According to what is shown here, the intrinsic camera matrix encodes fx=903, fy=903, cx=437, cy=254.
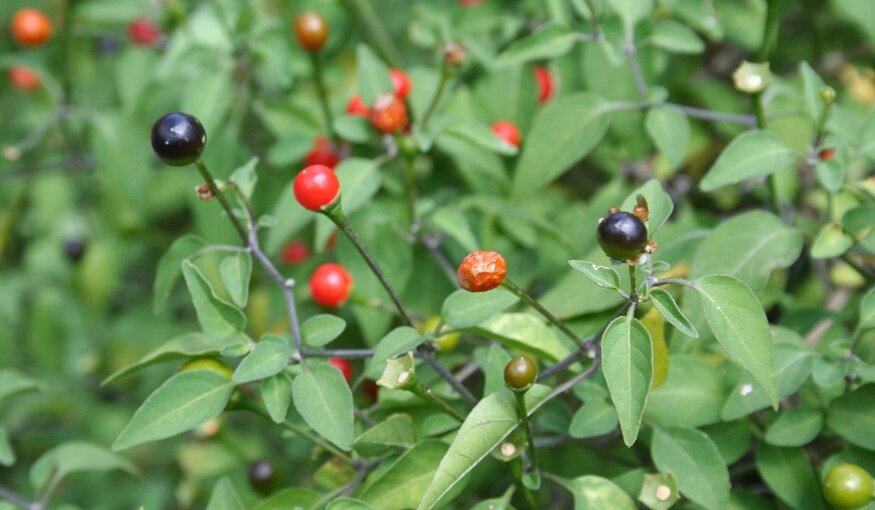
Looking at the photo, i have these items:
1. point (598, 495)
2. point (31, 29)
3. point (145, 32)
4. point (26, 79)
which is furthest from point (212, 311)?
point (26, 79)

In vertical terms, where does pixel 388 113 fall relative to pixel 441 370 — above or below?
above

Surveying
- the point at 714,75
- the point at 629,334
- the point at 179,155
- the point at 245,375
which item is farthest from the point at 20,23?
the point at 629,334

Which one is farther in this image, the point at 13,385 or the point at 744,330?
the point at 13,385

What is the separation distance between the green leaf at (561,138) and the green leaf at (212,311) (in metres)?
0.55

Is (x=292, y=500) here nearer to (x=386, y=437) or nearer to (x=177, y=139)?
(x=386, y=437)

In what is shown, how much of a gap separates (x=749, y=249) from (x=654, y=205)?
1.05 feet

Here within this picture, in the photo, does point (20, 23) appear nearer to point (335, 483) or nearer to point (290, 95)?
point (290, 95)

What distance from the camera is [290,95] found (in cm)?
185

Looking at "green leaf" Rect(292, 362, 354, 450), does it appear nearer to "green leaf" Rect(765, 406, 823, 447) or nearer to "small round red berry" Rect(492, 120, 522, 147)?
"green leaf" Rect(765, 406, 823, 447)

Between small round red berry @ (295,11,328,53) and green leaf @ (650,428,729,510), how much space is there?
0.89 metres

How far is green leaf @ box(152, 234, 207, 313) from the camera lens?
1.21 meters

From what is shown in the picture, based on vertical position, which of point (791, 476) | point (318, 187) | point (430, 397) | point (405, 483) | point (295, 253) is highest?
point (318, 187)

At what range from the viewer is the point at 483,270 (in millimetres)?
894

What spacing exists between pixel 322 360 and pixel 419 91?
0.70 meters
